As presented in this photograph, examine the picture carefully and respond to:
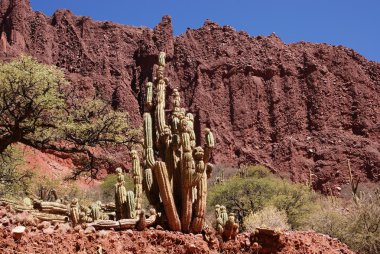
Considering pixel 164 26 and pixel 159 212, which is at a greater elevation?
pixel 164 26

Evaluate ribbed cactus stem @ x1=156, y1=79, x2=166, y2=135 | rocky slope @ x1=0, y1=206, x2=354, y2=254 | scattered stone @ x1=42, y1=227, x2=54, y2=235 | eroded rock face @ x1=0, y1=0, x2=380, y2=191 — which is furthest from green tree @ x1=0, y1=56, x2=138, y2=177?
eroded rock face @ x1=0, y1=0, x2=380, y2=191

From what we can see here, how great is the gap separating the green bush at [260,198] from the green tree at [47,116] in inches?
433

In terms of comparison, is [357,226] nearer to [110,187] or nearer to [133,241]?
[133,241]

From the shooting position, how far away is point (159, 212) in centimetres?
978

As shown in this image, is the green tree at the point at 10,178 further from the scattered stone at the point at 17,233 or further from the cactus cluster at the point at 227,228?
the scattered stone at the point at 17,233

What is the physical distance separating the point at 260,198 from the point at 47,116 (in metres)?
14.9

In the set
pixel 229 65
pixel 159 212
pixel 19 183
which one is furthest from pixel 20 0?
pixel 159 212

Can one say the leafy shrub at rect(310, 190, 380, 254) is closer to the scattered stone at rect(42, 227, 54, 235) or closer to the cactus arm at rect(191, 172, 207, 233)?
the cactus arm at rect(191, 172, 207, 233)

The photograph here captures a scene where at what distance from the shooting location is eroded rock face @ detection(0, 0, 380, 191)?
194 feet

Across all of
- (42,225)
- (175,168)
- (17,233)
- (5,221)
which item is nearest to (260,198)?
(175,168)

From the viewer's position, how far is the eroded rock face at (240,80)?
5925 cm

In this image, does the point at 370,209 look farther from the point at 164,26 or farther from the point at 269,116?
the point at 164,26

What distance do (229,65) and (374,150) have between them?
59.6 ft

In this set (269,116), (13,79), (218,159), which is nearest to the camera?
(13,79)
